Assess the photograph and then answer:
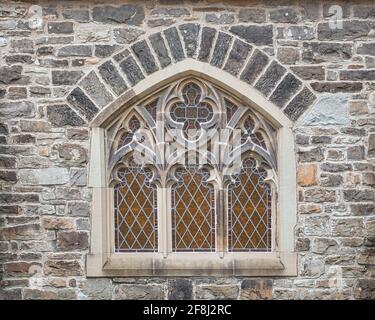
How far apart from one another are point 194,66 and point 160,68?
0.34 m

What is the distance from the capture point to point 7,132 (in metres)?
7.64

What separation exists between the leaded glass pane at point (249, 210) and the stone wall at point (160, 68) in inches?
15.8

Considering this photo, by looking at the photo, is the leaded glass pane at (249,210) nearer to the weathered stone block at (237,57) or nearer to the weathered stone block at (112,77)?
the weathered stone block at (237,57)

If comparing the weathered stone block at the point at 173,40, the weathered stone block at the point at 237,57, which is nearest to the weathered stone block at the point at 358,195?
the weathered stone block at the point at 237,57

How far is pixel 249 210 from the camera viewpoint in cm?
788

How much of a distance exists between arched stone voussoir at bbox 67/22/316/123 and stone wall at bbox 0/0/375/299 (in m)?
0.01

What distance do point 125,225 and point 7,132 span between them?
4.98 feet

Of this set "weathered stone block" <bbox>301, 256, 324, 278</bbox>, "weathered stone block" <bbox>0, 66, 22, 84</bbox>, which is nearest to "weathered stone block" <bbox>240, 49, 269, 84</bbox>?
"weathered stone block" <bbox>301, 256, 324, 278</bbox>

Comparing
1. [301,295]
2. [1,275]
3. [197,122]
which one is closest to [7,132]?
[1,275]

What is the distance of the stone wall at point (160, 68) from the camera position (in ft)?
25.0

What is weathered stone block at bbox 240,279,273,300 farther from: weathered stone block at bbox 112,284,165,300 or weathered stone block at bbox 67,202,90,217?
weathered stone block at bbox 67,202,90,217

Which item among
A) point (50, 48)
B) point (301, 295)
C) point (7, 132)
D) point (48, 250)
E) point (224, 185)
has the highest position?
point (50, 48)

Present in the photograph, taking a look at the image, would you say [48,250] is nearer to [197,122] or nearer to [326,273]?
[197,122]

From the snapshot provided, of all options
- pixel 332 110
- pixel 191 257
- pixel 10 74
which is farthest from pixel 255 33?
pixel 10 74
